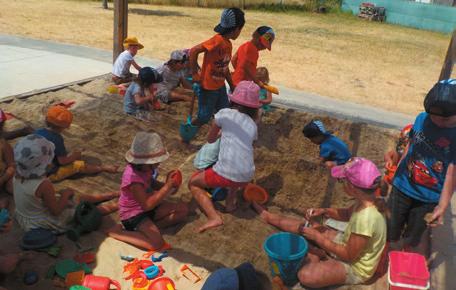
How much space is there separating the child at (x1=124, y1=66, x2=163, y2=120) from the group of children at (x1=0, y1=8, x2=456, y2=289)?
4.79 feet

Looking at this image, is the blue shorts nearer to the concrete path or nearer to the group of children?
the group of children

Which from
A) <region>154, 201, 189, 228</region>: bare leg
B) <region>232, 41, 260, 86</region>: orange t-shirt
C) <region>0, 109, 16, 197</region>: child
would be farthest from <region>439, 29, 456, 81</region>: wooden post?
<region>0, 109, 16, 197</region>: child

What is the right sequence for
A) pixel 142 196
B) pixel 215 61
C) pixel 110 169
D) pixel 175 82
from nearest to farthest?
pixel 142 196
pixel 110 169
pixel 215 61
pixel 175 82

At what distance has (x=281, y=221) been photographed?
11.2 feet

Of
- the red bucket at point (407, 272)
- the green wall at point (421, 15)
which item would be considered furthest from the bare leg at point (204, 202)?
the green wall at point (421, 15)

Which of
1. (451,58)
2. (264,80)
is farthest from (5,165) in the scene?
(451,58)

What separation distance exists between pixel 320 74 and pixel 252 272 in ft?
28.6

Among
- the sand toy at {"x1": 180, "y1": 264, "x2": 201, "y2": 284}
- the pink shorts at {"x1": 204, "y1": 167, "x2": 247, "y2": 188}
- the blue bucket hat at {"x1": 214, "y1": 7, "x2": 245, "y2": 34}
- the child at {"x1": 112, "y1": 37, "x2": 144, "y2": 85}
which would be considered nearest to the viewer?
the sand toy at {"x1": 180, "y1": 264, "x2": 201, "y2": 284}

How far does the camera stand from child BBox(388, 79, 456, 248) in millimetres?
2740

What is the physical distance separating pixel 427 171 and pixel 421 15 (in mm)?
24822

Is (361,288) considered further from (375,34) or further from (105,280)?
(375,34)

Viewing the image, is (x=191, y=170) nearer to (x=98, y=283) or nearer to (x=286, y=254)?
(x=286, y=254)

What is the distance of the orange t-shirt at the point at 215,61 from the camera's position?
453cm

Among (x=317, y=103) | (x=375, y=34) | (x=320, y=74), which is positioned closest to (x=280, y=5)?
(x=375, y=34)
